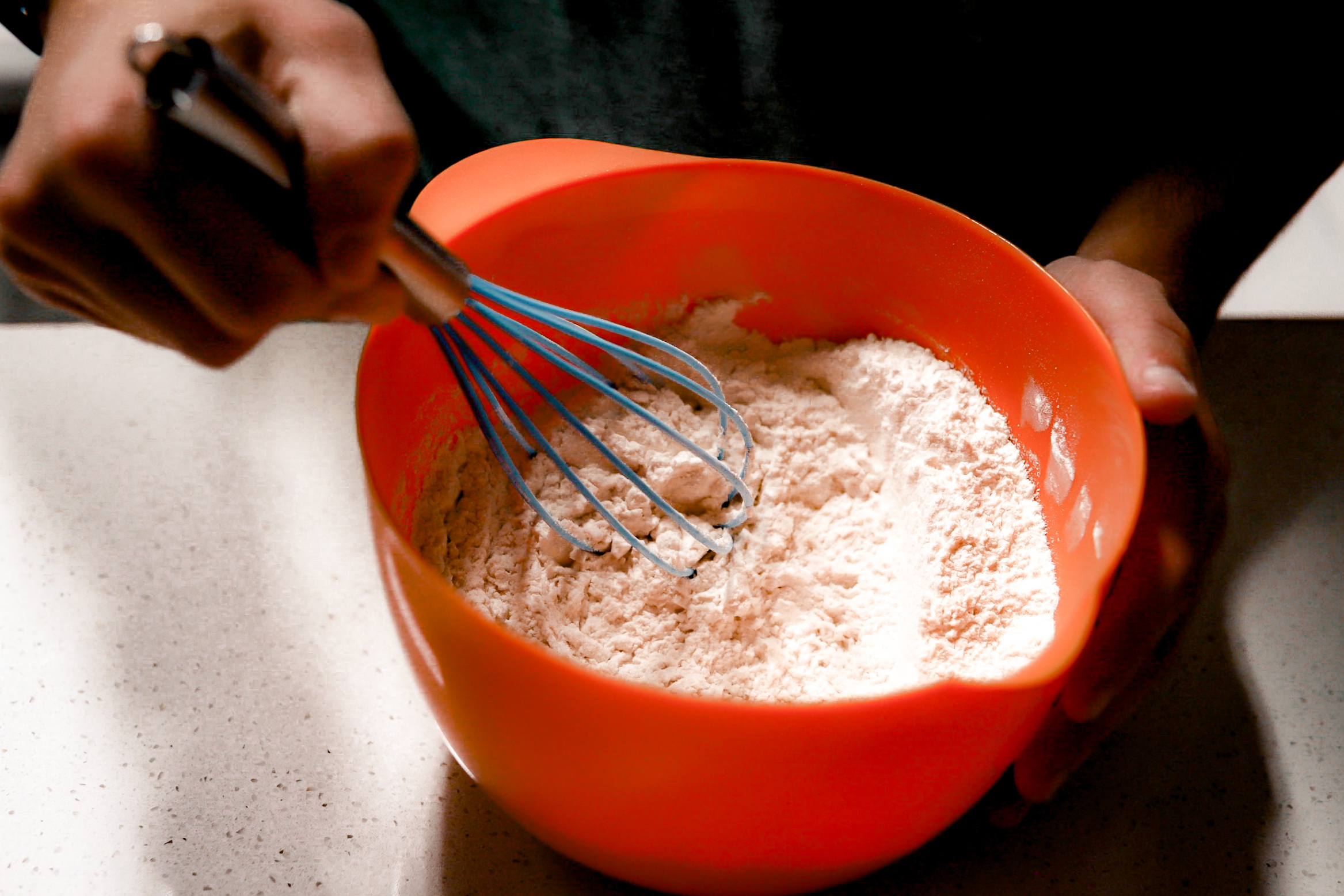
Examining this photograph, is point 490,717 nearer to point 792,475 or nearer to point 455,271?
point 455,271

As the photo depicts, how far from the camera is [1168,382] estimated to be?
17.6 inches

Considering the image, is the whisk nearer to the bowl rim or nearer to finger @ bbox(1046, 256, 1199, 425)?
the bowl rim

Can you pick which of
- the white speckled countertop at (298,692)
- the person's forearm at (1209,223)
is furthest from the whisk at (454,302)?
the person's forearm at (1209,223)

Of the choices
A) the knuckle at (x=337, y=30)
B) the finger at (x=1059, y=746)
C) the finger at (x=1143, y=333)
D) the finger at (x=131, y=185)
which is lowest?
the finger at (x=1059, y=746)

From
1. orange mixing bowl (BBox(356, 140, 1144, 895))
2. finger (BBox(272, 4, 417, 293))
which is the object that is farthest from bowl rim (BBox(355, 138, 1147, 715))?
finger (BBox(272, 4, 417, 293))

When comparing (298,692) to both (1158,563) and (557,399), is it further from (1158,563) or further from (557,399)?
(1158,563)

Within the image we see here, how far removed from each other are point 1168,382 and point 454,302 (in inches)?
15.1

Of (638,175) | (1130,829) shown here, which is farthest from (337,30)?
(1130,829)

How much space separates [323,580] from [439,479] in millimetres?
136

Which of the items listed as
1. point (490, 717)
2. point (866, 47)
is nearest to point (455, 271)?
point (490, 717)

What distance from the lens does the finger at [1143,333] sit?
1.47 feet

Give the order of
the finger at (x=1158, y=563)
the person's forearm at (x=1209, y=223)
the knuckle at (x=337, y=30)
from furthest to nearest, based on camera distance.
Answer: the person's forearm at (x=1209, y=223) → the finger at (x=1158, y=563) → the knuckle at (x=337, y=30)

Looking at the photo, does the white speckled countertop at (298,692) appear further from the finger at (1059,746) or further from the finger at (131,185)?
the finger at (131,185)

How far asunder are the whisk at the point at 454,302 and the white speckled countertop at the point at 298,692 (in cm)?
18
